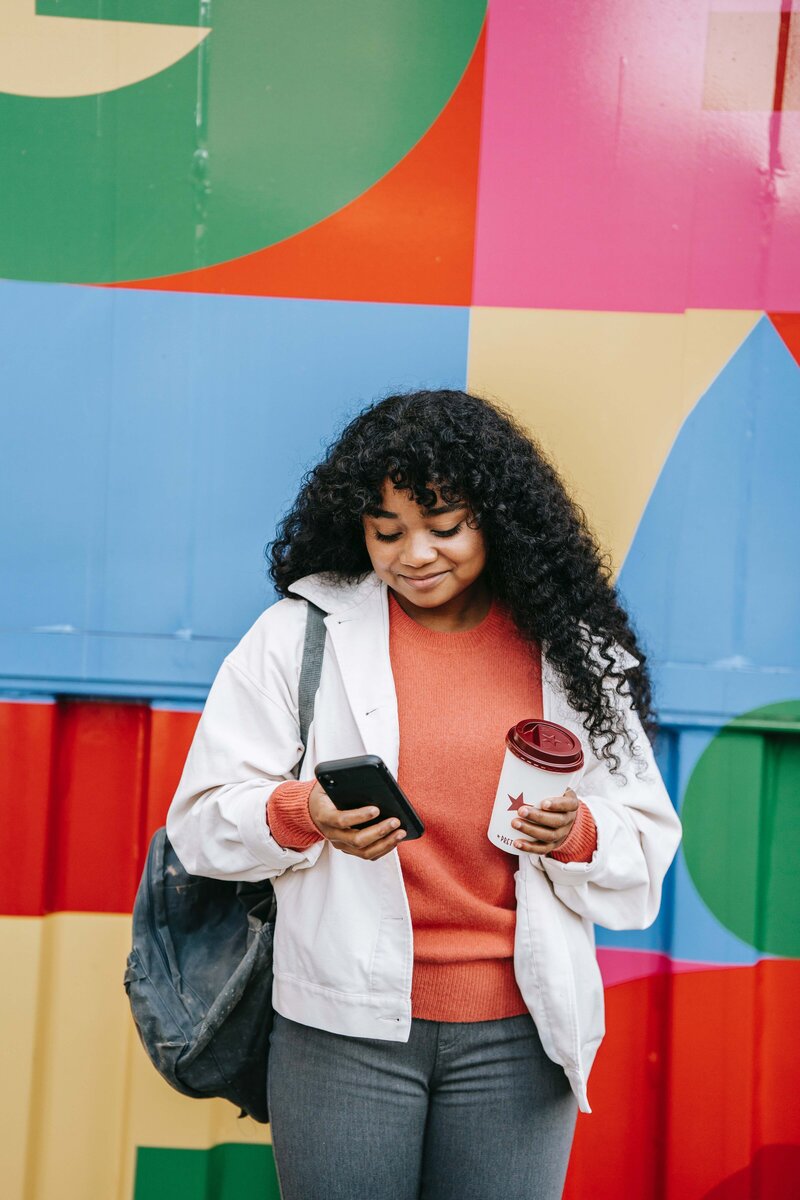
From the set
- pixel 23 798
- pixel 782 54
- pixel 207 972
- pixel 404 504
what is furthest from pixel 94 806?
pixel 782 54

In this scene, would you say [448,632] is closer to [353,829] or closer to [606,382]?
[353,829]

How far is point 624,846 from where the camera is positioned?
5.24ft

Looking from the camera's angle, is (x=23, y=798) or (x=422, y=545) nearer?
(x=422, y=545)

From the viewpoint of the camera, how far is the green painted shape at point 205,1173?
6.86 feet

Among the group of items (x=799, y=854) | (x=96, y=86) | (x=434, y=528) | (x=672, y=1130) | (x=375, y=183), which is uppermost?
(x=96, y=86)

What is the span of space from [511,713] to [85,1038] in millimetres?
1172

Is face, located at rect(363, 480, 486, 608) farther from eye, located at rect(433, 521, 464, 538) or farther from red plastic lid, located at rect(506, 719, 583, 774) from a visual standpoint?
red plastic lid, located at rect(506, 719, 583, 774)

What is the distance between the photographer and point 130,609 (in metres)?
2.10

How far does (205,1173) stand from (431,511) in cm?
144

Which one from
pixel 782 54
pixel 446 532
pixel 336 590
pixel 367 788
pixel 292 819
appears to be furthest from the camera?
pixel 782 54

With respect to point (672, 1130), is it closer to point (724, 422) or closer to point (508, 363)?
point (724, 422)

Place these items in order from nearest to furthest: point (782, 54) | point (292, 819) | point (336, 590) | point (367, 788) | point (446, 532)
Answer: point (367, 788) → point (292, 819) → point (446, 532) → point (336, 590) → point (782, 54)

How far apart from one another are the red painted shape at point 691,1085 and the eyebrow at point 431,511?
43.5 inches

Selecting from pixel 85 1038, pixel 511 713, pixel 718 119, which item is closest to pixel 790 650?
pixel 511 713
